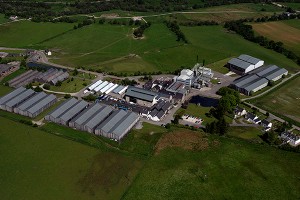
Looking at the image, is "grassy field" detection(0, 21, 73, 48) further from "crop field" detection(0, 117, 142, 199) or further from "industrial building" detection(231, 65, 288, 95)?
"industrial building" detection(231, 65, 288, 95)

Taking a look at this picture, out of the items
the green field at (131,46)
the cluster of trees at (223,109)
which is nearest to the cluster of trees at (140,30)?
the green field at (131,46)

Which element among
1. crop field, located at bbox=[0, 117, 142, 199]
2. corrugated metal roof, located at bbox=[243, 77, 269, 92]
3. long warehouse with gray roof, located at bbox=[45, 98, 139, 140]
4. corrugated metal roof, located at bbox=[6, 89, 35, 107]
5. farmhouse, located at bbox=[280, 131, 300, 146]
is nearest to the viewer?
crop field, located at bbox=[0, 117, 142, 199]

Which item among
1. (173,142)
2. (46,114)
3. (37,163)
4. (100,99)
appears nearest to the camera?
(37,163)

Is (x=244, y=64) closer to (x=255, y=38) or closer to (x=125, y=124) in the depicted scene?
(x=255, y=38)

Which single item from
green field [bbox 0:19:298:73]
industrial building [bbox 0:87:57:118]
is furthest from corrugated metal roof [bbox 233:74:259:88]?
industrial building [bbox 0:87:57:118]

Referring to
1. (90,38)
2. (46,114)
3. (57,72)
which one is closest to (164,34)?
(90,38)

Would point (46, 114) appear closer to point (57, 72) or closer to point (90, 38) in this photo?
point (57, 72)

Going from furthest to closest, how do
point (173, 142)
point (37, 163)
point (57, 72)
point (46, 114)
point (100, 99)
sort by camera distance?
point (57, 72) → point (100, 99) → point (46, 114) → point (173, 142) → point (37, 163)

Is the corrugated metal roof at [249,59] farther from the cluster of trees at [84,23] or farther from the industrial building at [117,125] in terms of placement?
the cluster of trees at [84,23]
